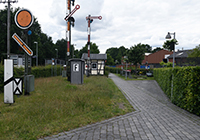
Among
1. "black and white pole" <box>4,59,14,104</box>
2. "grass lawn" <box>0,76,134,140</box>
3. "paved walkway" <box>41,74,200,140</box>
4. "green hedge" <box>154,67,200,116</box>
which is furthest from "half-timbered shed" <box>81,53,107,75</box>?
"paved walkway" <box>41,74,200,140</box>

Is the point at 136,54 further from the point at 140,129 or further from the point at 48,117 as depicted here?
the point at 48,117

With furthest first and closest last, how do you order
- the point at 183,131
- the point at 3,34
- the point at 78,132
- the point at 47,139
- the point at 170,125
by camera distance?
the point at 3,34, the point at 170,125, the point at 183,131, the point at 78,132, the point at 47,139

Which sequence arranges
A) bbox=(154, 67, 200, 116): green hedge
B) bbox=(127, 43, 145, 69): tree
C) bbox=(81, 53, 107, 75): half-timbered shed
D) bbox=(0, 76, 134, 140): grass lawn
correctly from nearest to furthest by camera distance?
1. bbox=(0, 76, 134, 140): grass lawn
2. bbox=(154, 67, 200, 116): green hedge
3. bbox=(81, 53, 107, 75): half-timbered shed
4. bbox=(127, 43, 145, 69): tree

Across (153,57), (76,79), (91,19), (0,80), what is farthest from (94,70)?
(153,57)

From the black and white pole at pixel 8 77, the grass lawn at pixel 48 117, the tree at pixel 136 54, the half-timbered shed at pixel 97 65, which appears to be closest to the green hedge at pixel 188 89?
the grass lawn at pixel 48 117

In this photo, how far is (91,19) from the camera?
20.3 meters

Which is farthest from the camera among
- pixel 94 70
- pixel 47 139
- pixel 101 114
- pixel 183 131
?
pixel 94 70

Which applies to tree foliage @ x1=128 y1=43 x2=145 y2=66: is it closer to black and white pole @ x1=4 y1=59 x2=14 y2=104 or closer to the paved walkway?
the paved walkway

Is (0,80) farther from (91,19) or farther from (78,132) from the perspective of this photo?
(91,19)

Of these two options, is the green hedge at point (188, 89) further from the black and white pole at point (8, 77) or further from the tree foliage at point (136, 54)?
the tree foliage at point (136, 54)

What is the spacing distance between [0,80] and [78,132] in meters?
6.30

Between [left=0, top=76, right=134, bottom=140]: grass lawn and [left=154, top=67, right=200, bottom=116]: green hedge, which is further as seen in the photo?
[left=154, top=67, right=200, bottom=116]: green hedge

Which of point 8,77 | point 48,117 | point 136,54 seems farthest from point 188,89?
point 136,54

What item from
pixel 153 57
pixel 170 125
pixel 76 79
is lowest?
pixel 170 125
